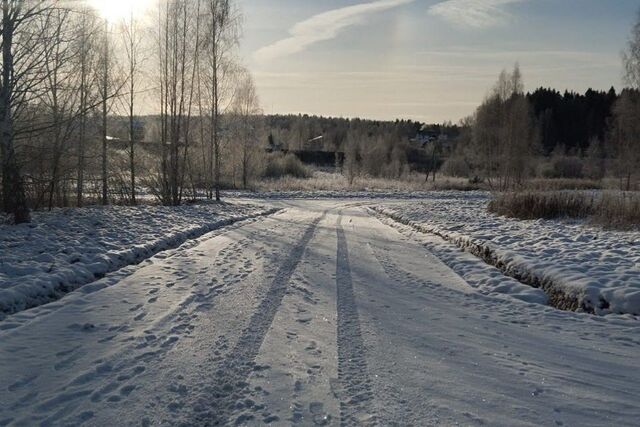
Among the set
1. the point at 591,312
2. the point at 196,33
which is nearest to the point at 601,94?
the point at 196,33

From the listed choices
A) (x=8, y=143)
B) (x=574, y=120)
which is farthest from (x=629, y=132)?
(x=574, y=120)

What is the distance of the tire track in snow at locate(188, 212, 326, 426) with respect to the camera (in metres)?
3.72

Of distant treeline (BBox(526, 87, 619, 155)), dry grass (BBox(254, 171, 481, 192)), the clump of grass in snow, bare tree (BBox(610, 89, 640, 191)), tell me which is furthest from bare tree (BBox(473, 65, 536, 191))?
distant treeline (BBox(526, 87, 619, 155))

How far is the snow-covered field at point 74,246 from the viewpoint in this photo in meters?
6.89

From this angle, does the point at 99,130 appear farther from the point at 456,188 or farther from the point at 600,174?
the point at 600,174

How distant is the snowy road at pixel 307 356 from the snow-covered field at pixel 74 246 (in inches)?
18.5

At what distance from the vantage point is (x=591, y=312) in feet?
22.6

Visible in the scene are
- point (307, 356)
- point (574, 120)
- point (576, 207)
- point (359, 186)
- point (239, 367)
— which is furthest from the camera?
point (574, 120)

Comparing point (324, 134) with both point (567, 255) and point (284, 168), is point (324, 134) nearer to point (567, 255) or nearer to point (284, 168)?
point (284, 168)

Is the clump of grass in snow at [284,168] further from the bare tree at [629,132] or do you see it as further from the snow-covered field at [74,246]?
A: the snow-covered field at [74,246]

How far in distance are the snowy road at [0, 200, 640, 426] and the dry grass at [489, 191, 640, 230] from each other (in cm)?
816

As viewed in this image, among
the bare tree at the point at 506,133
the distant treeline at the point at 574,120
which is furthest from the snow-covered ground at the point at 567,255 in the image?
the distant treeline at the point at 574,120

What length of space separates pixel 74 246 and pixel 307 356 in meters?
6.69

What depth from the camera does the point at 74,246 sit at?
375 inches
